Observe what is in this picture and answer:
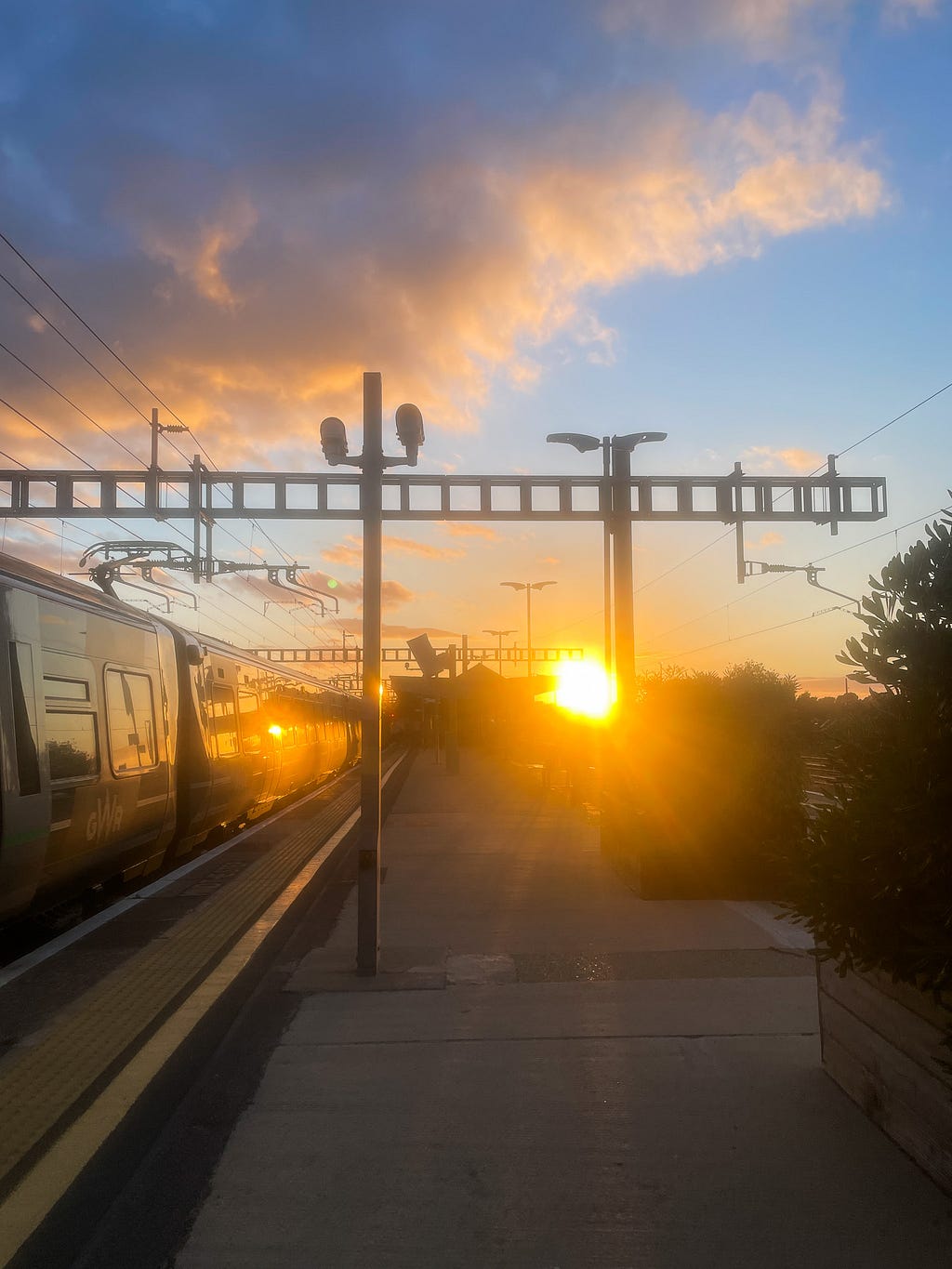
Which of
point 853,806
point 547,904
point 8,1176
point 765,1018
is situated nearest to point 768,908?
point 547,904

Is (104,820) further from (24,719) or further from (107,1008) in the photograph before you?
(107,1008)

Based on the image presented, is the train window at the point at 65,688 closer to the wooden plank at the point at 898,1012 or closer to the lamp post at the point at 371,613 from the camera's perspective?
the lamp post at the point at 371,613

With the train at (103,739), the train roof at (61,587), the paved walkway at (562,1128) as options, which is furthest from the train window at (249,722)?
the paved walkway at (562,1128)

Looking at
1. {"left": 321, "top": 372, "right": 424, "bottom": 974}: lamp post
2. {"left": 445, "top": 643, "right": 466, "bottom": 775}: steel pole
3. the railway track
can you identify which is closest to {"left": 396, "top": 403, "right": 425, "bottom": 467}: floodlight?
{"left": 321, "top": 372, "right": 424, "bottom": 974}: lamp post

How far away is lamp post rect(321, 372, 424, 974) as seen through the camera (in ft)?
21.4

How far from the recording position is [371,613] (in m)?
7.02

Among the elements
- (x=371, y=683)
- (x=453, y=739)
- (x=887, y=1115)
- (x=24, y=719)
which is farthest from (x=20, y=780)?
(x=453, y=739)

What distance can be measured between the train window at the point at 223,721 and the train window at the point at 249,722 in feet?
2.12

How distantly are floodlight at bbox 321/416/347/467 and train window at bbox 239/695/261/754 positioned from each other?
30.3 ft

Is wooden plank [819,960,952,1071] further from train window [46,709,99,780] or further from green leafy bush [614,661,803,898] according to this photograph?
train window [46,709,99,780]

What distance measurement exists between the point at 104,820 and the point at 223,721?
5689 mm

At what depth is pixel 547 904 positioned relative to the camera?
29.5ft

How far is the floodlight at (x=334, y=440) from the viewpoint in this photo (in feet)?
24.0

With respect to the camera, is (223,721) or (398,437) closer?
(398,437)
